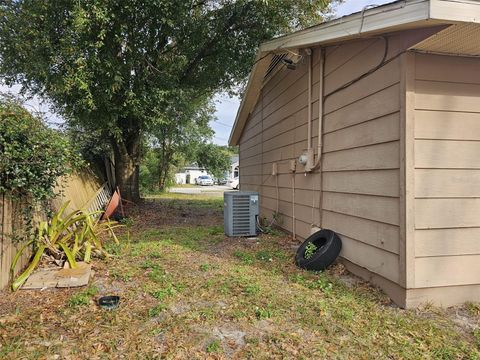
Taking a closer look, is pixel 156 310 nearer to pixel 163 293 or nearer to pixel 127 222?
pixel 163 293

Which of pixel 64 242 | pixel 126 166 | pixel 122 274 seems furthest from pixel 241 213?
pixel 126 166

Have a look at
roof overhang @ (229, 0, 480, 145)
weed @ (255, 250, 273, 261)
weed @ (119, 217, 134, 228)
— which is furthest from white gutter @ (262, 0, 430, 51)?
weed @ (119, 217, 134, 228)

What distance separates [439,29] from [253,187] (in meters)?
6.44

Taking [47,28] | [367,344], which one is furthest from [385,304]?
[47,28]

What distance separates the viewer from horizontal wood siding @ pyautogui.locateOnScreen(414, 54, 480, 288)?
280 cm

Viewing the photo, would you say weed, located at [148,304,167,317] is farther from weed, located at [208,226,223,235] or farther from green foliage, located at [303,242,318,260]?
weed, located at [208,226,223,235]

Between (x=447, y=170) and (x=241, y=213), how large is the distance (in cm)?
Result: 361

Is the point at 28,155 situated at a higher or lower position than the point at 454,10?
lower

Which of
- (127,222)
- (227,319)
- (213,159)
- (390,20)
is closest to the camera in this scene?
(227,319)

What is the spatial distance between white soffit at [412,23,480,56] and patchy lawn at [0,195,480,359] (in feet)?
7.13

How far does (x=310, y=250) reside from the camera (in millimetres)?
4031

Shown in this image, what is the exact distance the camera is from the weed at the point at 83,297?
2812mm

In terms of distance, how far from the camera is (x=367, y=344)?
2.25m

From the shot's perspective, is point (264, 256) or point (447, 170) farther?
point (264, 256)
